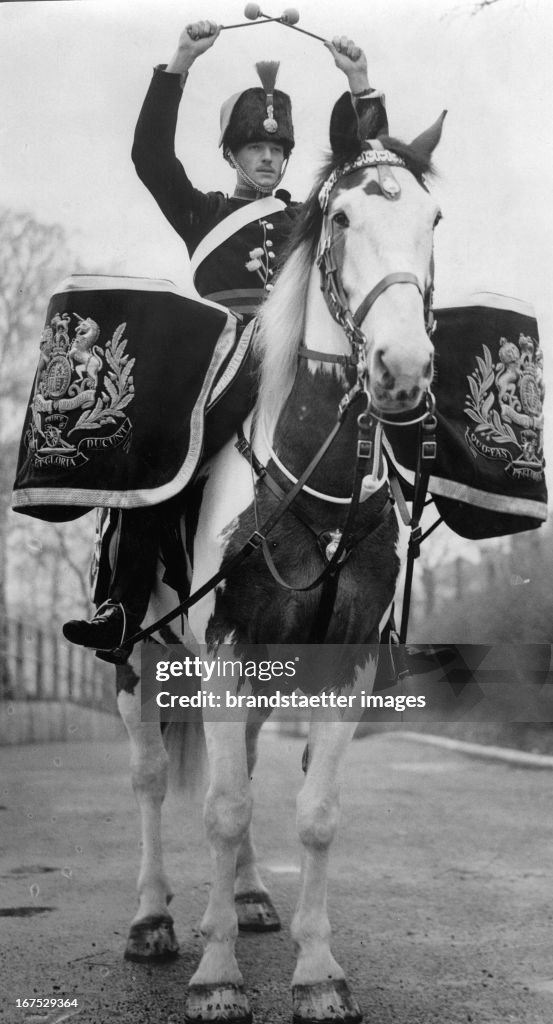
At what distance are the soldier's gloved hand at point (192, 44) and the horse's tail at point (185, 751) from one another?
7.58ft

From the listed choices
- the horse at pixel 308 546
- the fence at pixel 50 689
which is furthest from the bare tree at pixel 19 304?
the horse at pixel 308 546

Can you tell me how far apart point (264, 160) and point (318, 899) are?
2454 millimetres

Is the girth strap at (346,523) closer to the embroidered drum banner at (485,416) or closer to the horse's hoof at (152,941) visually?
the embroidered drum banner at (485,416)

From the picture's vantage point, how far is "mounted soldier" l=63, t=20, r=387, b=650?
3426mm

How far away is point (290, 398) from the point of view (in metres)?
3.07

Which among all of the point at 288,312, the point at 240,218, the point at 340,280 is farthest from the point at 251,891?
the point at 240,218

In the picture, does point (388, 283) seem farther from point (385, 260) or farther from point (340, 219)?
point (340, 219)

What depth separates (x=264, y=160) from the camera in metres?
3.62

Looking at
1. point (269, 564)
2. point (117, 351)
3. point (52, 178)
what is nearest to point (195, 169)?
point (52, 178)

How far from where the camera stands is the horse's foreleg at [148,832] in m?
3.54

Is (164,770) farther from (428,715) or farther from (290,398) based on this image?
(290,398)

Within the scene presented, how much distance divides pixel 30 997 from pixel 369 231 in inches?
98.4

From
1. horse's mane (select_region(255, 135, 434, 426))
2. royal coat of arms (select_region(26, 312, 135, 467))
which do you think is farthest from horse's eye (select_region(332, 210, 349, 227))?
royal coat of arms (select_region(26, 312, 135, 467))

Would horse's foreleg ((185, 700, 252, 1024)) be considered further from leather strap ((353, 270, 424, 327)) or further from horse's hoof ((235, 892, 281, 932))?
leather strap ((353, 270, 424, 327))
